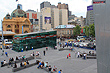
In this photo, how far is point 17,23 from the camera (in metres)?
84.2

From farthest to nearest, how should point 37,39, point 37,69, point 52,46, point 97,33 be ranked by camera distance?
1. point 52,46
2. point 37,39
3. point 37,69
4. point 97,33

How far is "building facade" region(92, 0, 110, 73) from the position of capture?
7.55 meters

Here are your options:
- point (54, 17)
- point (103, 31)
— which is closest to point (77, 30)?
point (54, 17)

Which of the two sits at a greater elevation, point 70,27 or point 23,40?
point 70,27

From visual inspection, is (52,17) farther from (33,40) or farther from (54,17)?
(33,40)

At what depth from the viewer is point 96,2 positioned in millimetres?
7727

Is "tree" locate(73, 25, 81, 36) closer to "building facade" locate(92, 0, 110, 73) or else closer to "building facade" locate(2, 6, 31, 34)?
"building facade" locate(2, 6, 31, 34)

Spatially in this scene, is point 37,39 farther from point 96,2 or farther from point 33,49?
point 96,2

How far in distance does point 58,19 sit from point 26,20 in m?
42.8

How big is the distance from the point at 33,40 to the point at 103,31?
94.2 feet

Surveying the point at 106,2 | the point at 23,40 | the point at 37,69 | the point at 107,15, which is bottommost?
the point at 37,69

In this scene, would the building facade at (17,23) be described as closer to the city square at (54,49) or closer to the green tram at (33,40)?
the city square at (54,49)

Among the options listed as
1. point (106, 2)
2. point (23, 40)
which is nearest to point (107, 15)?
point (106, 2)

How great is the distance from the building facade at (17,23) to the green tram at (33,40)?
48.7 metres
